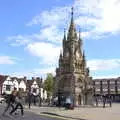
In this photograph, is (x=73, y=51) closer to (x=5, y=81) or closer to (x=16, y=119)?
(x=5, y=81)

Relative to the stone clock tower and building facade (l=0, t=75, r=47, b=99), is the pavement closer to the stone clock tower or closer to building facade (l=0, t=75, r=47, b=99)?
the stone clock tower

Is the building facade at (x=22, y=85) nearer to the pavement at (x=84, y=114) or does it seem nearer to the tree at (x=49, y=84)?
the tree at (x=49, y=84)

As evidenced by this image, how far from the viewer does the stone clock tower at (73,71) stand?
351 feet

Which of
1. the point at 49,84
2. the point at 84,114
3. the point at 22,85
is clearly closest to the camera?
the point at 84,114

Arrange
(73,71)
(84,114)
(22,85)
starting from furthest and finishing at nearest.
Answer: (22,85) → (73,71) → (84,114)

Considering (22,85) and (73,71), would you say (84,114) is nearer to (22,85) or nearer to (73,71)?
(73,71)

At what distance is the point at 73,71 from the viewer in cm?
10738

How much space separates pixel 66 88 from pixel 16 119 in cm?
8175

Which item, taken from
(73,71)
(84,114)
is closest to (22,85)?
(73,71)

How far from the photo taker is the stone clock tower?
10694 centimetres

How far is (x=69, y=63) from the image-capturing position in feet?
354

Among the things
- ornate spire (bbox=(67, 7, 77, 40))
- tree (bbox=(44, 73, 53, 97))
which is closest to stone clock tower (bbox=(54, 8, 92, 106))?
ornate spire (bbox=(67, 7, 77, 40))

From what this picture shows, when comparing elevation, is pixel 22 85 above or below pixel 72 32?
below

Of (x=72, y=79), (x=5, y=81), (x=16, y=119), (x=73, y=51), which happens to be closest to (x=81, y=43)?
(x=73, y=51)
